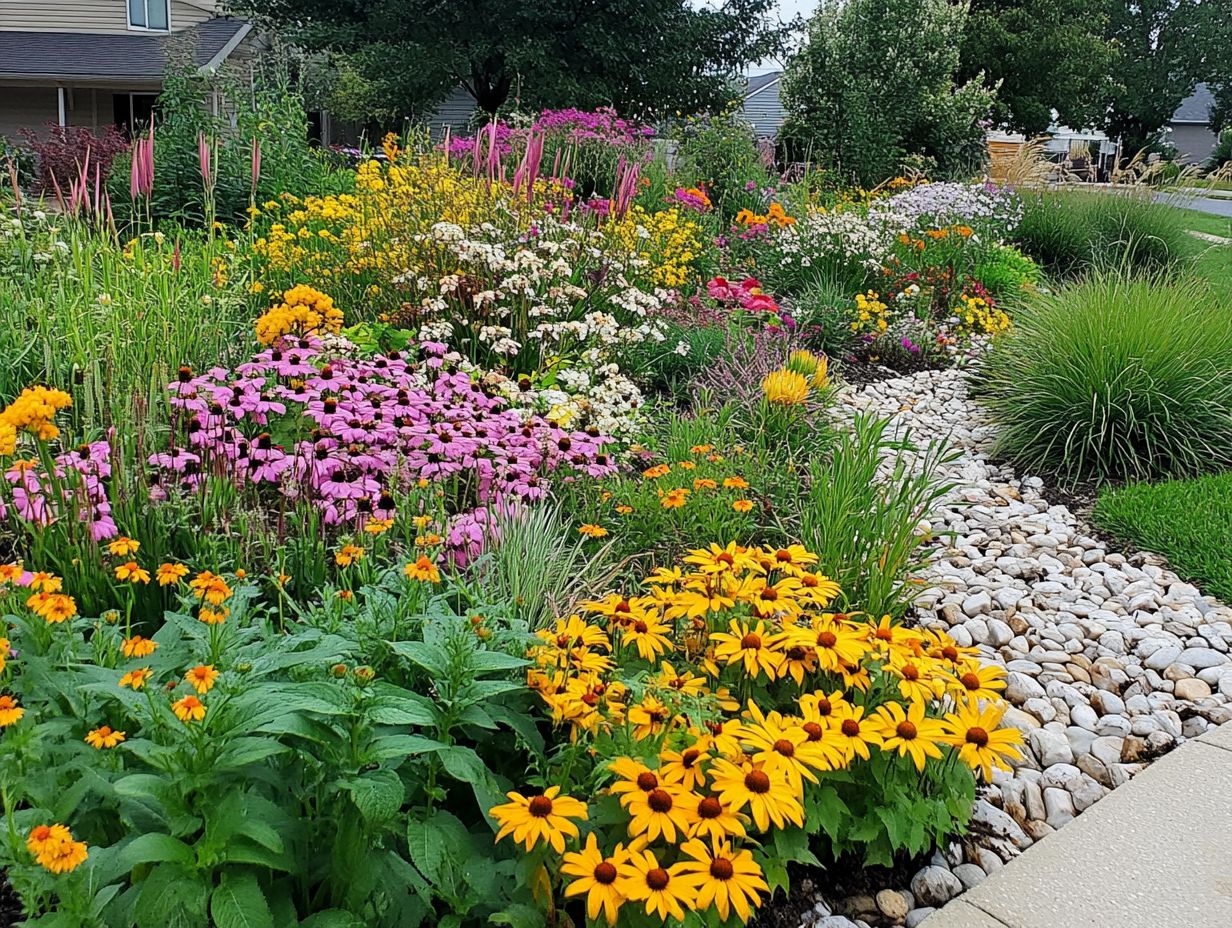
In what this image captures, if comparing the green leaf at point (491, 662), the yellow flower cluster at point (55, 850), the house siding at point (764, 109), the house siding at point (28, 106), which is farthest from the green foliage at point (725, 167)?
the house siding at point (764, 109)

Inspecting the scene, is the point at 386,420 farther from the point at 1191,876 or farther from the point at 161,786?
the point at 1191,876

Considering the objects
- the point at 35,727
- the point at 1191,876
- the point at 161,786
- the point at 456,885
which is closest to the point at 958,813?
the point at 1191,876

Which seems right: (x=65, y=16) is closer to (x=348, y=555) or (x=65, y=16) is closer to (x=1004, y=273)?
(x=1004, y=273)

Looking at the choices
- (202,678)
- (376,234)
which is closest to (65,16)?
(376,234)

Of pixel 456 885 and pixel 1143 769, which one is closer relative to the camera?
pixel 456 885

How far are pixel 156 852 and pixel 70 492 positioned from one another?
4.57 feet

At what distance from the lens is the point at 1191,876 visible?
2.11m

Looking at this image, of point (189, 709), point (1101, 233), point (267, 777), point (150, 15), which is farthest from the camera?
point (150, 15)

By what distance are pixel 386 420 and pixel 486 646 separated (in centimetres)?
118

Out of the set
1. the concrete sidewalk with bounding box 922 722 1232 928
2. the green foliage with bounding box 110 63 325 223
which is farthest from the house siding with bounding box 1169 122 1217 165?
the concrete sidewalk with bounding box 922 722 1232 928

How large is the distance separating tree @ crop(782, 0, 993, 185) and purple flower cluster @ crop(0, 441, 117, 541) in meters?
13.0

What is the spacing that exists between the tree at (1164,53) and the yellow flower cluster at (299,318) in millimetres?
A: 43757

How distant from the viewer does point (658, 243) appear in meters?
6.08

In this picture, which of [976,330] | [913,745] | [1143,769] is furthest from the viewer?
[976,330]
